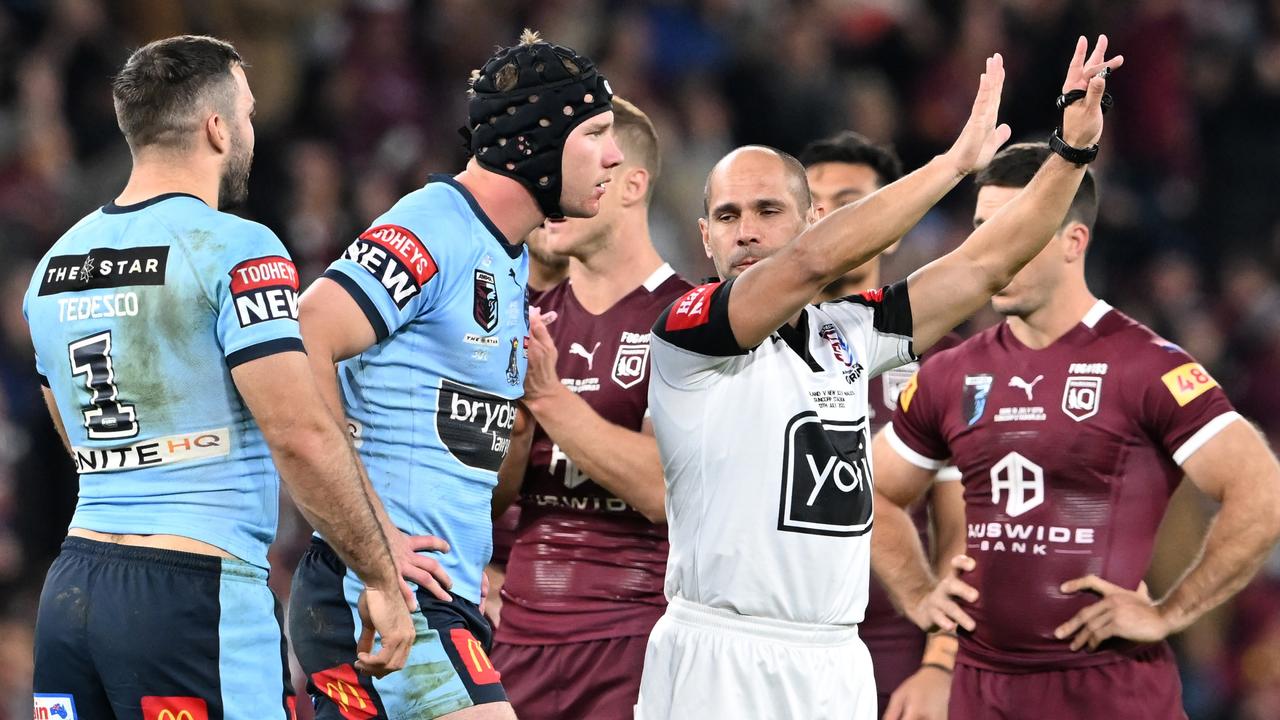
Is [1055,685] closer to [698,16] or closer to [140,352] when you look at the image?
[140,352]

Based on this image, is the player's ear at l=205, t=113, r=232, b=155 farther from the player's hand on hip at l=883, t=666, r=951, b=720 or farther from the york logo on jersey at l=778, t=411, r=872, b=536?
the player's hand on hip at l=883, t=666, r=951, b=720

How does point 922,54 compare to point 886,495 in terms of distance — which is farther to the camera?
point 922,54

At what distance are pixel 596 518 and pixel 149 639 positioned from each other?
203 cm

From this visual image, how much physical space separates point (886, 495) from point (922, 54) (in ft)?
26.5

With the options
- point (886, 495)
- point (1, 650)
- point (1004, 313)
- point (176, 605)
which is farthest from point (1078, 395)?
point (1, 650)

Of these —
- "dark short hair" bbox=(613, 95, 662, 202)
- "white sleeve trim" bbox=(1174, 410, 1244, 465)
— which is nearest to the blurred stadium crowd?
"dark short hair" bbox=(613, 95, 662, 202)

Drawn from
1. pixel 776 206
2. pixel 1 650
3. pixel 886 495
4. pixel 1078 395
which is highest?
pixel 776 206

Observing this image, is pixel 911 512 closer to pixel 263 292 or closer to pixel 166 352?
pixel 263 292

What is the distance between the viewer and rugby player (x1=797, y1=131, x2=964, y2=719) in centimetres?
589

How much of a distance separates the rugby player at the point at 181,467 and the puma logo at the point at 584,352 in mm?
1759

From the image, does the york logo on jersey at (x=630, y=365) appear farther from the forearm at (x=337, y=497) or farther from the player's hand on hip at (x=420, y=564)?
the forearm at (x=337, y=497)

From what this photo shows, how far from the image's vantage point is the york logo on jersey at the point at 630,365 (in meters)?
5.59

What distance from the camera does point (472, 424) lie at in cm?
434

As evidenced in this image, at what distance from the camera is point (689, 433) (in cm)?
454
